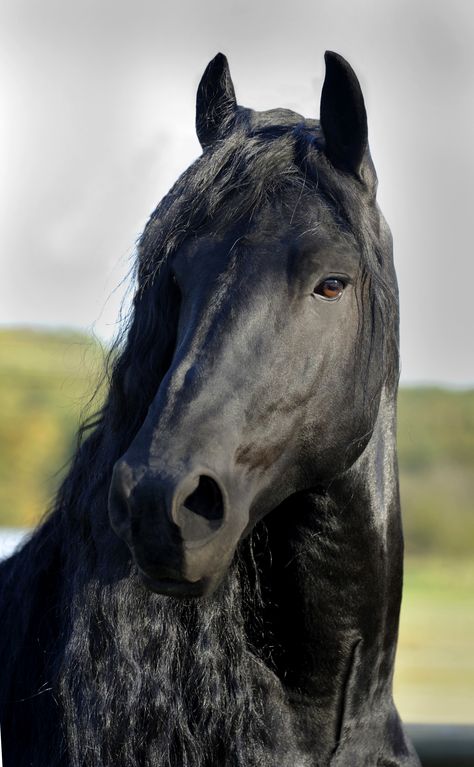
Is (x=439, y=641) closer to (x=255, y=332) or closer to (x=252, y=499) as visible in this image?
(x=252, y=499)

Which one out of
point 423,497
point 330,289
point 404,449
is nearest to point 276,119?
point 330,289

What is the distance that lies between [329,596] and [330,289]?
66cm

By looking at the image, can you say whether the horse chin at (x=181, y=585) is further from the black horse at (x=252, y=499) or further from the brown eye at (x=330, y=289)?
the brown eye at (x=330, y=289)

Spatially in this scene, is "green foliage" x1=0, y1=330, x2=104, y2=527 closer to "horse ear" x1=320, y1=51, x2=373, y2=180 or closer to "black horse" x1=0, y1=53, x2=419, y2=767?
"black horse" x1=0, y1=53, x2=419, y2=767

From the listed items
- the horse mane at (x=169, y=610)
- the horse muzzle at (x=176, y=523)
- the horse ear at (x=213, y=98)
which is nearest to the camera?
the horse muzzle at (x=176, y=523)

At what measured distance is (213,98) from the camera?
2061mm

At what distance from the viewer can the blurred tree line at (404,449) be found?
457 centimetres

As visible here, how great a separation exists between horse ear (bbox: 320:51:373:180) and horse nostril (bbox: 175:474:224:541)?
0.80 meters

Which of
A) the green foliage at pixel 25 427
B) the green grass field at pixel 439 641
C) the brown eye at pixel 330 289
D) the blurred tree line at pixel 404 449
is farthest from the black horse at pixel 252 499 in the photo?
the green foliage at pixel 25 427

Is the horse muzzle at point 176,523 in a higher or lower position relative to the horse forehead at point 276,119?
lower

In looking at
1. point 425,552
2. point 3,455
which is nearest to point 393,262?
point 425,552

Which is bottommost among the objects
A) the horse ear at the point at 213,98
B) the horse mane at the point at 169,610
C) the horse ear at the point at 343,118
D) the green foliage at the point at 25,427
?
the horse mane at the point at 169,610

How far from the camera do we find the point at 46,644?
1.88 m

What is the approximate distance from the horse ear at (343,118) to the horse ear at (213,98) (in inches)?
11.5
